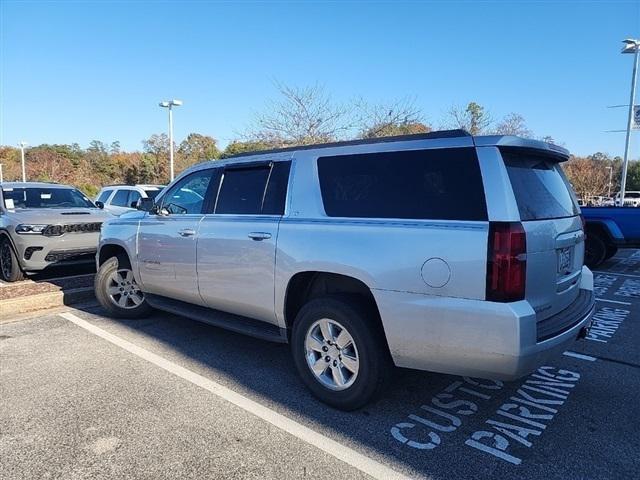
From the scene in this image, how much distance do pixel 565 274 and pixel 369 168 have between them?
1.56 metres

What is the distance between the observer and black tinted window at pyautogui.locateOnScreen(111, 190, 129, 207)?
43.3ft

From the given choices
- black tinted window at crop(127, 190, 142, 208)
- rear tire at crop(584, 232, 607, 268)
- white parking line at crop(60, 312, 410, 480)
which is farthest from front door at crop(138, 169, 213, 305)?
rear tire at crop(584, 232, 607, 268)

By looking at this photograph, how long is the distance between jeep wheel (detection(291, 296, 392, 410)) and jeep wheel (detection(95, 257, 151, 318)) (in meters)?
2.84

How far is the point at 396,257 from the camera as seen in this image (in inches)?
121

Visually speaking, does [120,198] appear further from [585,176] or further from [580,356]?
[585,176]

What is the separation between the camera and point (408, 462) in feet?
9.19

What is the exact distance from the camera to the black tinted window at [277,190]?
12.8ft

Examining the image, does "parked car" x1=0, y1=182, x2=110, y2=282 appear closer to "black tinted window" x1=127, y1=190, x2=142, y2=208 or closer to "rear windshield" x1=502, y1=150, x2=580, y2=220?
"black tinted window" x1=127, y1=190, x2=142, y2=208

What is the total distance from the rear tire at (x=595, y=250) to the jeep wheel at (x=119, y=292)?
28.5 ft

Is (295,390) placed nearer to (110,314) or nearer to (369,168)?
(369,168)

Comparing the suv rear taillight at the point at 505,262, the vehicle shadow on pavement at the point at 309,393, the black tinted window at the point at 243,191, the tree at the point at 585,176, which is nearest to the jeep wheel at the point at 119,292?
the vehicle shadow on pavement at the point at 309,393

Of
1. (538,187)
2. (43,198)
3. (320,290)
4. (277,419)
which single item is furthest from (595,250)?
(43,198)

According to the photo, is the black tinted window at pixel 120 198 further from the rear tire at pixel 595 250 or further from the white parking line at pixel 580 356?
the white parking line at pixel 580 356

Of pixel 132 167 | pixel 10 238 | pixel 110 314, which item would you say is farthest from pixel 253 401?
pixel 132 167
